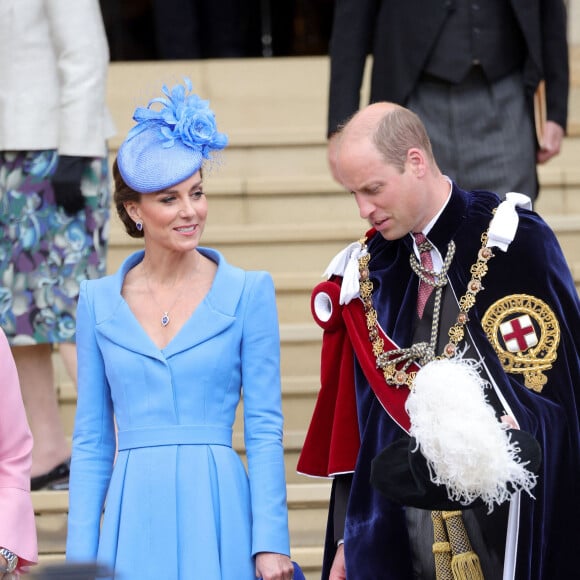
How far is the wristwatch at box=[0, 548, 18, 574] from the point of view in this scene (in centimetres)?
375

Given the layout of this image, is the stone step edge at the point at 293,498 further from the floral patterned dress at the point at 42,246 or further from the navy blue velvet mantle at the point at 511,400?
the navy blue velvet mantle at the point at 511,400

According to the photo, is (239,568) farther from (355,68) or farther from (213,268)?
(355,68)

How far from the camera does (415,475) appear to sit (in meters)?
3.45

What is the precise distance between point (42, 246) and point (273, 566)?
2.14 meters

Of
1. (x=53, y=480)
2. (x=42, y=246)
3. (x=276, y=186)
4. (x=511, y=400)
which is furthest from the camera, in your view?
(x=276, y=186)

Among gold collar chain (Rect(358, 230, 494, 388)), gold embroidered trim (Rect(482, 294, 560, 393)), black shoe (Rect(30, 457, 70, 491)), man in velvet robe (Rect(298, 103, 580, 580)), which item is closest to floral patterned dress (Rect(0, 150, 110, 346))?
black shoe (Rect(30, 457, 70, 491))

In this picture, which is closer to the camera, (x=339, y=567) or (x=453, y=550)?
(x=453, y=550)

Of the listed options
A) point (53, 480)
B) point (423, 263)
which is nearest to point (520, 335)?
point (423, 263)

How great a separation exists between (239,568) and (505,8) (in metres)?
2.49

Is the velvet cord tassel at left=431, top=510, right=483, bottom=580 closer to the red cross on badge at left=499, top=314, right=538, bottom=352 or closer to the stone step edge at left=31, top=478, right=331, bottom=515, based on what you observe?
the red cross on badge at left=499, top=314, right=538, bottom=352

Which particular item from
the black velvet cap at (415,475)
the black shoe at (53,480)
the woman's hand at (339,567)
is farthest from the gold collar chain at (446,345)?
the black shoe at (53,480)

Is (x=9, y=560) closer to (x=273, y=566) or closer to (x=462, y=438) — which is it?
(x=273, y=566)

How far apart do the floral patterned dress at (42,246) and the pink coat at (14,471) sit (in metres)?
1.71

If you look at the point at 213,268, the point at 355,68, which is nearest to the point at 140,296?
the point at 213,268
